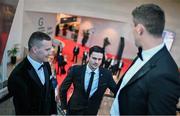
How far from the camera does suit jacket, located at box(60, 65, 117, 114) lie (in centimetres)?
367

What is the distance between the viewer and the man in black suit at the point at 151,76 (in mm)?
1784

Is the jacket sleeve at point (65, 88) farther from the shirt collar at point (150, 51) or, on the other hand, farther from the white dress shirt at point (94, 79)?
the shirt collar at point (150, 51)

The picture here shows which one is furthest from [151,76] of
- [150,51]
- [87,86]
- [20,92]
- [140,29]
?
[87,86]

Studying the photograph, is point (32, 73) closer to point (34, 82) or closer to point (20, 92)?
point (34, 82)

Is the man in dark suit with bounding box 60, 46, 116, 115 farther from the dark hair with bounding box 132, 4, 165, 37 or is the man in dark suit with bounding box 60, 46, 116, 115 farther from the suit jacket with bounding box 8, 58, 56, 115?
the dark hair with bounding box 132, 4, 165, 37

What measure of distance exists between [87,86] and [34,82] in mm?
861

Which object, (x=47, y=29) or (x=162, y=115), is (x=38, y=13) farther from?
(x=162, y=115)

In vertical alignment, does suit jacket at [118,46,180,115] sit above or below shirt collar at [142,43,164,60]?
below

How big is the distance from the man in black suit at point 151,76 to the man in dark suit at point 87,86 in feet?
5.32

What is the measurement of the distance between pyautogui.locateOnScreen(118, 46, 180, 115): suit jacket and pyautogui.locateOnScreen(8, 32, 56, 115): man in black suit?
1246mm

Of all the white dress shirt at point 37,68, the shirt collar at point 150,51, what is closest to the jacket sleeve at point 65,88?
the white dress shirt at point 37,68

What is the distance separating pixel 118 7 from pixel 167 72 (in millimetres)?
10779

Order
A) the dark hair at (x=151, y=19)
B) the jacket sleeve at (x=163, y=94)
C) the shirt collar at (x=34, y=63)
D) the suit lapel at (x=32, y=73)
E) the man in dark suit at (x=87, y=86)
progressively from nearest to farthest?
the jacket sleeve at (x=163, y=94), the dark hair at (x=151, y=19), the suit lapel at (x=32, y=73), the shirt collar at (x=34, y=63), the man in dark suit at (x=87, y=86)

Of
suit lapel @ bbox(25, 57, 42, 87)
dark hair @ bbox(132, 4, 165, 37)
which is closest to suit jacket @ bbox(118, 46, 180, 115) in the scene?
dark hair @ bbox(132, 4, 165, 37)
